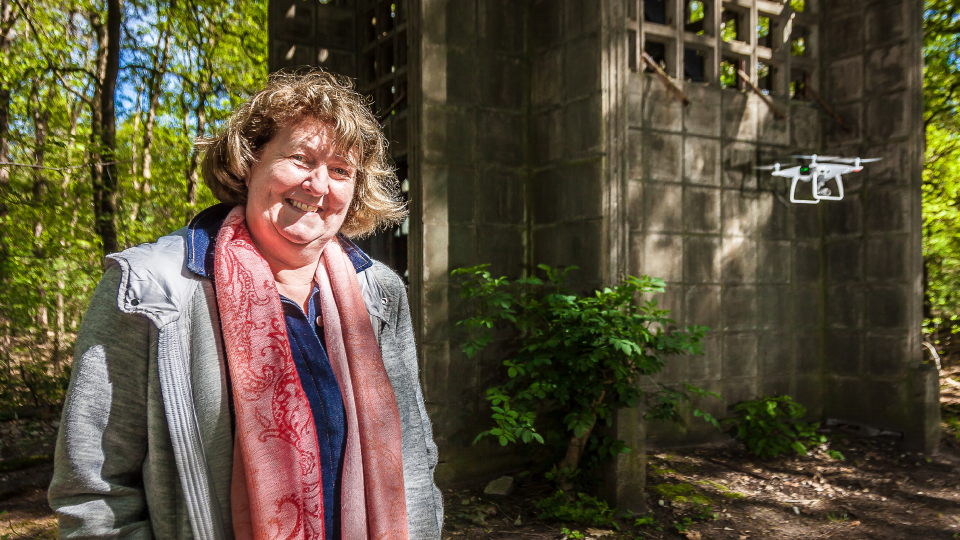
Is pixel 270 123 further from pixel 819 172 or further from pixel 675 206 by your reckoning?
pixel 819 172

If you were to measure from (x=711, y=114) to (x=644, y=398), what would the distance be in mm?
2668

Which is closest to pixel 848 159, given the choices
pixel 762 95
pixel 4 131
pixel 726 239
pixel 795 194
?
pixel 795 194

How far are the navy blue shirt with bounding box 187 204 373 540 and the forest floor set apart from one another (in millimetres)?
2811

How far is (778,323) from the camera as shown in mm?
6207

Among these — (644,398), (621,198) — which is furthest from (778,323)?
(621,198)

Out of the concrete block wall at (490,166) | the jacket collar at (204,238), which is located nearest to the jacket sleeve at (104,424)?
the jacket collar at (204,238)

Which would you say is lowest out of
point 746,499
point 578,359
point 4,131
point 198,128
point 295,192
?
point 746,499

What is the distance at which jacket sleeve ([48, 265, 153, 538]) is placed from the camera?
4.09ft

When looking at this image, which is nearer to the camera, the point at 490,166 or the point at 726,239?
the point at 490,166

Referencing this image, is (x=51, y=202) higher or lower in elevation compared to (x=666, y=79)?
lower

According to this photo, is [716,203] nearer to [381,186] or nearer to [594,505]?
[594,505]

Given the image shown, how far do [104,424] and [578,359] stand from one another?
11.2 ft

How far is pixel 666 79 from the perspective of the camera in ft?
17.8

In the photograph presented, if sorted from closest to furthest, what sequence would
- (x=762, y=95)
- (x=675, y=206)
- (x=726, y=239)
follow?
1. (x=675, y=206)
2. (x=726, y=239)
3. (x=762, y=95)
